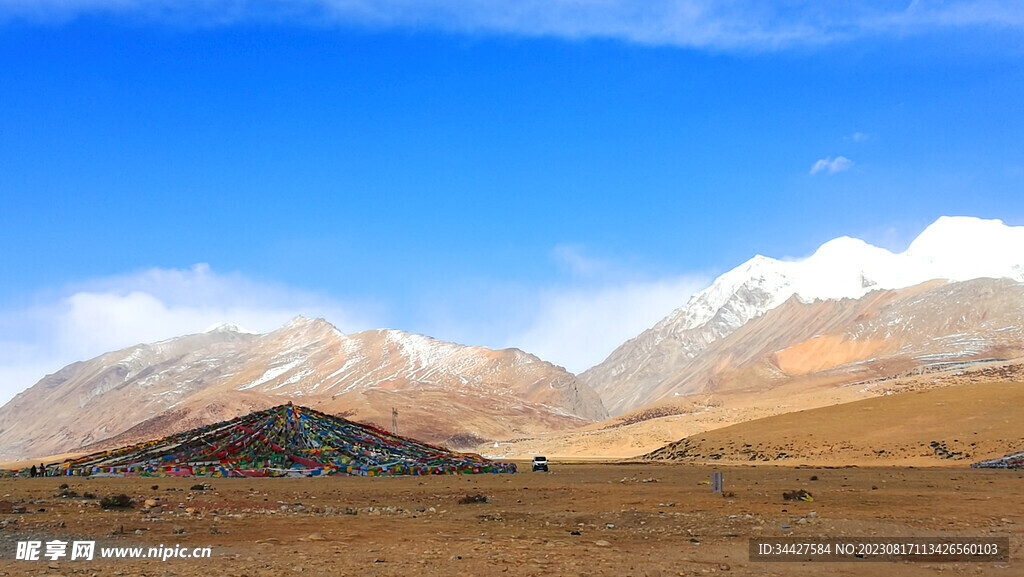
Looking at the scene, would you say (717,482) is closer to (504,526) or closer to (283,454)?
(504,526)

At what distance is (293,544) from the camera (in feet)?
48.7

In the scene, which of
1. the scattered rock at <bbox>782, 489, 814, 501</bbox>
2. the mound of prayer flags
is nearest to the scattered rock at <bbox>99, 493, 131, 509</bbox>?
the scattered rock at <bbox>782, 489, 814, 501</bbox>

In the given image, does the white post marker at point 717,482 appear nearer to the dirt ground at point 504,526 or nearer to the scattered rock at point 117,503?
the dirt ground at point 504,526

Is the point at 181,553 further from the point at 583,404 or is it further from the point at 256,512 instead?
the point at 583,404

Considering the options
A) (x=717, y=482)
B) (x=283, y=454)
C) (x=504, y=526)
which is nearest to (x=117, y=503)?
(x=504, y=526)

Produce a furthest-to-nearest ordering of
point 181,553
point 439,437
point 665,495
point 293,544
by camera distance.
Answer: point 439,437, point 665,495, point 293,544, point 181,553

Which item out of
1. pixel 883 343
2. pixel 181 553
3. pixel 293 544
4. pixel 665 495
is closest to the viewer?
pixel 181 553

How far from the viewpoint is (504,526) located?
17.8 metres

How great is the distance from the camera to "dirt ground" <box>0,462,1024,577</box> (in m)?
12.7

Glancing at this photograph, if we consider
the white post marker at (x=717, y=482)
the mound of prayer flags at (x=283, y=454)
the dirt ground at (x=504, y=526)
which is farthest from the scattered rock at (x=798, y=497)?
the mound of prayer flags at (x=283, y=454)

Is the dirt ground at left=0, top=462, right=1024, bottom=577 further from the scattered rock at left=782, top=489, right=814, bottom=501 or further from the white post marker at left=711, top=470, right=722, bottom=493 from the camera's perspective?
the white post marker at left=711, top=470, right=722, bottom=493

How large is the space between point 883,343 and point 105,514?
182 metres

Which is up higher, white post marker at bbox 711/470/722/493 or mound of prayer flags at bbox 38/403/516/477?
mound of prayer flags at bbox 38/403/516/477

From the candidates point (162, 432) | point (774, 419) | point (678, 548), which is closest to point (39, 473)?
point (678, 548)
